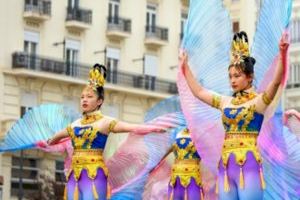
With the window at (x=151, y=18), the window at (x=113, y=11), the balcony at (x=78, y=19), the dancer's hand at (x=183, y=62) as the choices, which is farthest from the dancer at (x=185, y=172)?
the window at (x=151, y=18)

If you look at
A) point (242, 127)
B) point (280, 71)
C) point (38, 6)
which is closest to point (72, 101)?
point (38, 6)

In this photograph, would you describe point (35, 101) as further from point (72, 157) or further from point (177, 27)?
point (72, 157)

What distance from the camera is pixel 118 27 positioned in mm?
40094

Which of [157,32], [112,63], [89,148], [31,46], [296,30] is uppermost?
[296,30]

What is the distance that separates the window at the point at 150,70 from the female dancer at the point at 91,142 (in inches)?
1085

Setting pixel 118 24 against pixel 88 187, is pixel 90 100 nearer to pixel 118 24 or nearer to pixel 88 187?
pixel 88 187

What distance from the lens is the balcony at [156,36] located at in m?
41.2

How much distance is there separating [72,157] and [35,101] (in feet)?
79.6

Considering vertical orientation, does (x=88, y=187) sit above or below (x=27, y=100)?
below

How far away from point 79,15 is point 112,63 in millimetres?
2464

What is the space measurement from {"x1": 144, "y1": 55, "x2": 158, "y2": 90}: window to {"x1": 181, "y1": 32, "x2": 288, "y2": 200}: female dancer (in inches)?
1138

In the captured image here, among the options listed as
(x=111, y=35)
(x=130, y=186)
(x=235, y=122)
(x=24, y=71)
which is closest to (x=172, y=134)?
(x=130, y=186)

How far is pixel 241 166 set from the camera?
11734 millimetres

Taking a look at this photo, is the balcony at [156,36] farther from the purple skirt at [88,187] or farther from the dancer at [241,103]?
the purple skirt at [88,187]
